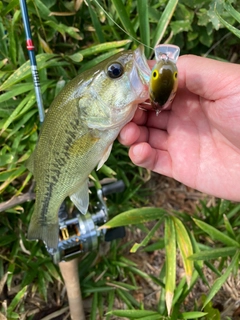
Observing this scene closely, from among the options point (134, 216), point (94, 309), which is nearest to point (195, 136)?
point (134, 216)

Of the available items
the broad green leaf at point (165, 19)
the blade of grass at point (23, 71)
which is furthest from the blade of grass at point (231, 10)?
the blade of grass at point (23, 71)

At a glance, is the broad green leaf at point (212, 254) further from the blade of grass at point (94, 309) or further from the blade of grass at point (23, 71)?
the blade of grass at point (23, 71)

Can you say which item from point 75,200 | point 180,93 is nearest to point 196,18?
point 180,93

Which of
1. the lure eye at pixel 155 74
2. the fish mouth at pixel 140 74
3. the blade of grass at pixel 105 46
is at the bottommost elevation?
the blade of grass at pixel 105 46

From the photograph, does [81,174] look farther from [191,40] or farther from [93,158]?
[191,40]

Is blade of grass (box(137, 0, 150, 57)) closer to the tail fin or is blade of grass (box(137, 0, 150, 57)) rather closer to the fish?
the fish

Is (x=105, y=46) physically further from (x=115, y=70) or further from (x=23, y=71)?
(x=115, y=70)

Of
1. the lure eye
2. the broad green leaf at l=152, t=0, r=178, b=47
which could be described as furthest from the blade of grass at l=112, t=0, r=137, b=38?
the lure eye
